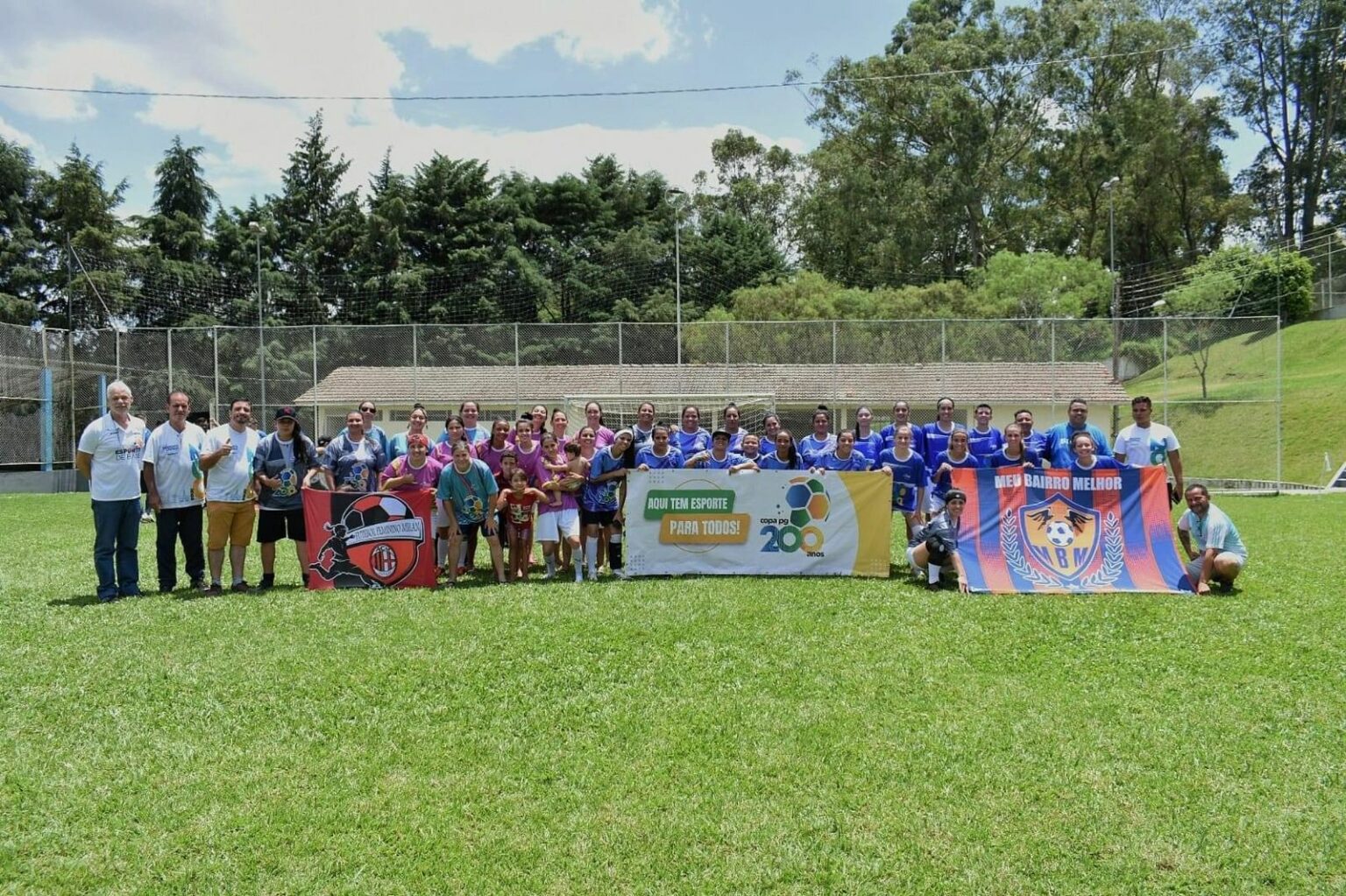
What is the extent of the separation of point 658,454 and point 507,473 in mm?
1484

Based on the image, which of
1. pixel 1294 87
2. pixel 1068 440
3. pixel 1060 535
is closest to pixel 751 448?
pixel 1060 535

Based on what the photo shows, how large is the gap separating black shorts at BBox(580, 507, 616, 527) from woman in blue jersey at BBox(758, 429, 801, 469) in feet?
5.35

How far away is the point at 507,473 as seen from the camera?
8336 mm

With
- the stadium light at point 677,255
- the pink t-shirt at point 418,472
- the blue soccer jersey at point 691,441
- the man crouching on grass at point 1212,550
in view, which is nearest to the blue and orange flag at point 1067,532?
the man crouching on grass at point 1212,550

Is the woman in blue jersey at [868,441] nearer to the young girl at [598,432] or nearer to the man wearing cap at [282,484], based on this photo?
the young girl at [598,432]

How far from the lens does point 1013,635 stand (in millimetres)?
6219

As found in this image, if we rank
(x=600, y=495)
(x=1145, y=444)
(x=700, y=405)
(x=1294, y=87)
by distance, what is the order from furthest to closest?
(x=1294, y=87) < (x=700, y=405) < (x=1145, y=444) < (x=600, y=495)

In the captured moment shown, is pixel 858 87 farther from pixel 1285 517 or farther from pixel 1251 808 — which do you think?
pixel 1251 808

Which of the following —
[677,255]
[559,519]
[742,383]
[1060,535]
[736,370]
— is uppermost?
[677,255]

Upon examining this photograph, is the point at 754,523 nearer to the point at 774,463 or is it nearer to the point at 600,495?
the point at 774,463

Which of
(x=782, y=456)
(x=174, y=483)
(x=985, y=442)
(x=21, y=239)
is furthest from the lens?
(x=21, y=239)

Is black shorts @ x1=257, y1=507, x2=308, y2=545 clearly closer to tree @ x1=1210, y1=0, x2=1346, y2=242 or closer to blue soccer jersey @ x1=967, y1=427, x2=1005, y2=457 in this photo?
blue soccer jersey @ x1=967, y1=427, x2=1005, y2=457

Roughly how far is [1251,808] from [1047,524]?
4673 mm

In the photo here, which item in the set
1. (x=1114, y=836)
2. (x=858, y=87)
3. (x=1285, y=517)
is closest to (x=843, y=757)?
(x=1114, y=836)
